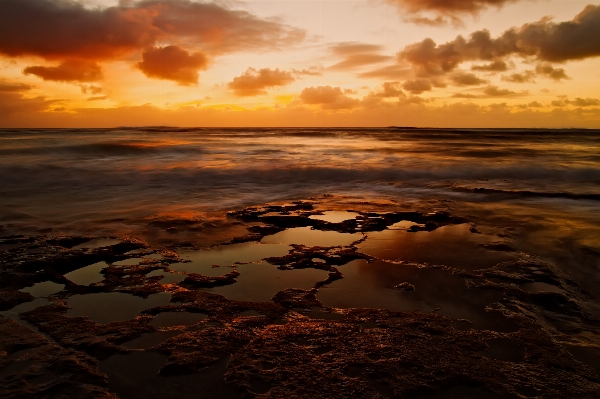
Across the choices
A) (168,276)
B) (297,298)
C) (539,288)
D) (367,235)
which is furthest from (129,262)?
(539,288)

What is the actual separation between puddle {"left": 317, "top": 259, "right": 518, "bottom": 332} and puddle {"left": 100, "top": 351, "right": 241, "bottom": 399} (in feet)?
4.36

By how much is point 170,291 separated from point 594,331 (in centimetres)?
372

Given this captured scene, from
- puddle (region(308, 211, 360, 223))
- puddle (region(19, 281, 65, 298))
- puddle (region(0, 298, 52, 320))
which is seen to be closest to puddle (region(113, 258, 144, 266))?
puddle (region(19, 281, 65, 298))

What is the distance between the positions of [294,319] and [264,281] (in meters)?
0.92

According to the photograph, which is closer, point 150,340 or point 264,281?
point 150,340

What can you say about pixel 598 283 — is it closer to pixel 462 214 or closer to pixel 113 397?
pixel 462 214

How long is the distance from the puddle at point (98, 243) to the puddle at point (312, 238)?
2121 millimetres

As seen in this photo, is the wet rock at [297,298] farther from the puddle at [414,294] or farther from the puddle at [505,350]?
the puddle at [505,350]

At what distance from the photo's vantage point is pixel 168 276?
4.12 m

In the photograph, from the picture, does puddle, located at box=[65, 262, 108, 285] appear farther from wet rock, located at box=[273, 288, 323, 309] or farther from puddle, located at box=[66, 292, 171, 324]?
wet rock, located at box=[273, 288, 323, 309]

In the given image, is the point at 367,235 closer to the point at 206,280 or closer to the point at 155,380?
the point at 206,280

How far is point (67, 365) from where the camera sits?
251 cm

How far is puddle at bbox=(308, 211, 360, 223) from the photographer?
6.77m

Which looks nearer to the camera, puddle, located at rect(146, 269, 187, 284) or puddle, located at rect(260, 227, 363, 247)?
puddle, located at rect(146, 269, 187, 284)
